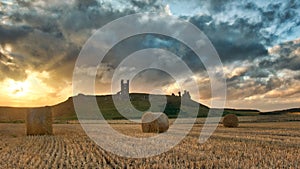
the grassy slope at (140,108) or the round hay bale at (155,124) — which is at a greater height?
the grassy slope at (140,108)

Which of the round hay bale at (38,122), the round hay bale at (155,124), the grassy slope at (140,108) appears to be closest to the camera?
the round hay bale at (38,122)

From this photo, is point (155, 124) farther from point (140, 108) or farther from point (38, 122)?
point (140, 108)

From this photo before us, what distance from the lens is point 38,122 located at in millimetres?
20625

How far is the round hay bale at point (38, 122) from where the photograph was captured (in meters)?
20.5

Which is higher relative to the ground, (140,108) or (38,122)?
(140,108)

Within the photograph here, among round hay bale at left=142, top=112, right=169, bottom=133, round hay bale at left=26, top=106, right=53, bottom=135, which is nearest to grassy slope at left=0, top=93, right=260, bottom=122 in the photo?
round hay bale at left=142, top=112, right=169, bottom=133

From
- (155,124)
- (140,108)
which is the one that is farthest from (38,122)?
(140,108)

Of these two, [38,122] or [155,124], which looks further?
[155,124]

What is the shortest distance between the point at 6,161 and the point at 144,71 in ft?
57.9

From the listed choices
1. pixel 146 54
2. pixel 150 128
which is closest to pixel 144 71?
pixel 146 54

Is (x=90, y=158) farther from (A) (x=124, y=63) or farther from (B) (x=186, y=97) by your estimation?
(B) (x=186, y=97)

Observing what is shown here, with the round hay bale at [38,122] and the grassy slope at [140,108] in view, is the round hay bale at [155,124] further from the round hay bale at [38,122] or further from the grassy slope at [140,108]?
the grassy slope at [140,108]

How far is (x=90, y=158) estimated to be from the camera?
31.8ft

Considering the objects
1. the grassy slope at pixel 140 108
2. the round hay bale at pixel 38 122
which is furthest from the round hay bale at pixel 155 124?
the grassy slope at pixel 140 108
